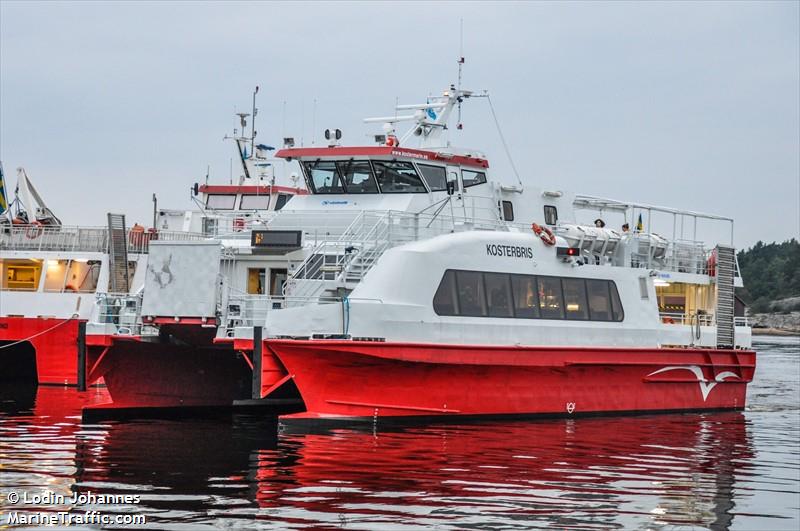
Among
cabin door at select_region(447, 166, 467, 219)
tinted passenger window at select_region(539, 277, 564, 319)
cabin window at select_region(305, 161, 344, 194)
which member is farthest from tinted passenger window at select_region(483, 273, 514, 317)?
cabin window at select_region(305, 161, 344, 194)

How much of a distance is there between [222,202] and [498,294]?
18.4m

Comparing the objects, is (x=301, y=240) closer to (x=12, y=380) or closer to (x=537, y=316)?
(x=537, y=316)

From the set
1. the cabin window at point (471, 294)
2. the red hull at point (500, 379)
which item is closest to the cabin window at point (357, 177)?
the cabin window at point (471, 294)

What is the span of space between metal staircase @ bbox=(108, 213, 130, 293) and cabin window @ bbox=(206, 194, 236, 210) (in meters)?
9.31

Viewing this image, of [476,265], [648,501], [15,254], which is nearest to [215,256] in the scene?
[476,265]

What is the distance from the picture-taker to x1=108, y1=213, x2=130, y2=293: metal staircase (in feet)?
88.3

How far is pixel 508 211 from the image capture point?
23.1 meters

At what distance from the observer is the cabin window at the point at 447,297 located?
19.1 meters

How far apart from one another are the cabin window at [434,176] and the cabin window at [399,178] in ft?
0.50

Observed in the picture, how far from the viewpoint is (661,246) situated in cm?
2455

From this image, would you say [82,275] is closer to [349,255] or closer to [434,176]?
[434,176]

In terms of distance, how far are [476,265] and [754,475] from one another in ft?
19.1

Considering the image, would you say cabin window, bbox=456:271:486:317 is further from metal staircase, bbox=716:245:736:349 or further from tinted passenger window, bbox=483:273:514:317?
metal staircase, bbox=716:245:736:349

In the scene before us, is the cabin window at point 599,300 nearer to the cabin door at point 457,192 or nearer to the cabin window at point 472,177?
the cabin door at point 457,192
